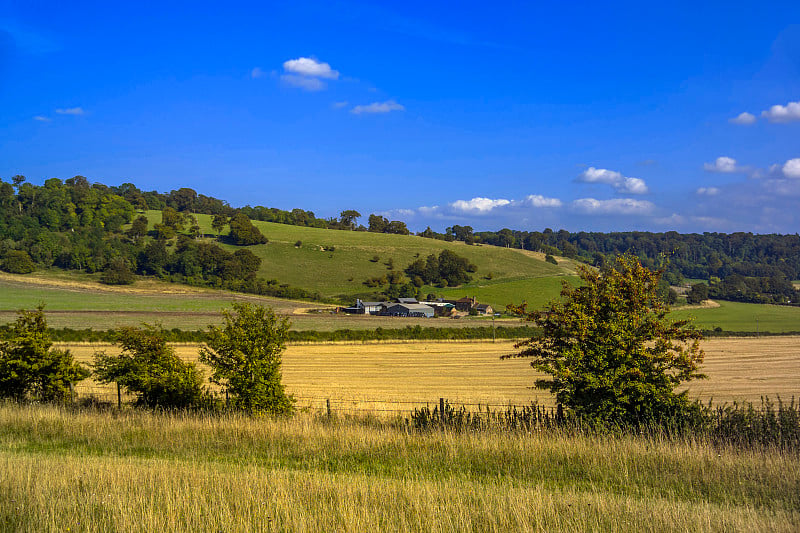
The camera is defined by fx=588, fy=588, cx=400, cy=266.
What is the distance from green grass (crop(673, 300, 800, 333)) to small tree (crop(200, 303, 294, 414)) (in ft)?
214

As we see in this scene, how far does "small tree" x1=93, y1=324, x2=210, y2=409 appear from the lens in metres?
16.5

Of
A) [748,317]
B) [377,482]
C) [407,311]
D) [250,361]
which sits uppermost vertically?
[250,361]

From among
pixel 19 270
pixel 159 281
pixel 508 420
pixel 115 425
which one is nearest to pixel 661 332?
pixel 508 420

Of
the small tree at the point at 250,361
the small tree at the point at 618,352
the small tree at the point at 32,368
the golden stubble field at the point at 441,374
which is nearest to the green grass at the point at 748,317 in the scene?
the golden stubble field at the point at 441,374

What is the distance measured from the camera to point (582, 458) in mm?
8219

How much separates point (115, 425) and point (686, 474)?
384 inches

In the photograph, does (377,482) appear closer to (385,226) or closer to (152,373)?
(152,373)

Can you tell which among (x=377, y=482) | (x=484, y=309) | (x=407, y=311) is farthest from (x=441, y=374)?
(x=484, y=309)

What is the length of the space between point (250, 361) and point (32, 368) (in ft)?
22.7

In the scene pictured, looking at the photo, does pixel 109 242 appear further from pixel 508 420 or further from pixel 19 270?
pixel 508 420

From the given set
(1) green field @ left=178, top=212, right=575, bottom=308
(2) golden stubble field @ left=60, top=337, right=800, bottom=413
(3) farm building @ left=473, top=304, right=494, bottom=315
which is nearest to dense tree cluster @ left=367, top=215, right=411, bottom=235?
(1) green field @ left=178, top=212, right=575, bottom=308

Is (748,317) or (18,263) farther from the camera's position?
(18,263)

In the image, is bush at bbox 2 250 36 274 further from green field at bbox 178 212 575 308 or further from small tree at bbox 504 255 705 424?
small tree at bbox 504 255 705 424

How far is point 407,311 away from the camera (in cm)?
9456
